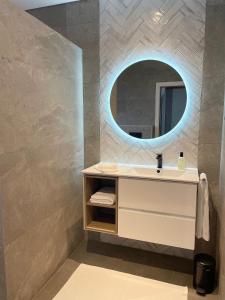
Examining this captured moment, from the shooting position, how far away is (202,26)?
2.07 metres

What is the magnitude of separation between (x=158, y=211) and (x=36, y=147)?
1.14 m

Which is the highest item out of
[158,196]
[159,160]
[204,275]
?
[159,160]

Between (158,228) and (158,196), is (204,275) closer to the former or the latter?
(158,228)

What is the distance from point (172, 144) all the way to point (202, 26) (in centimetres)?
110

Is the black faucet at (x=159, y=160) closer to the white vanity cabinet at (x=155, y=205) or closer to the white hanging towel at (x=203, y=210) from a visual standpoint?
the white vanity cabinet at (x=155, y=205)

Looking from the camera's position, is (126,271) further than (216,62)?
Yes

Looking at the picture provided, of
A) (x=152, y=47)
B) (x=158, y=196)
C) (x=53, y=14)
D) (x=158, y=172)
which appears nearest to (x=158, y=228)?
(x=158, y=196)

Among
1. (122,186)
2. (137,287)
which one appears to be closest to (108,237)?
(137,287)

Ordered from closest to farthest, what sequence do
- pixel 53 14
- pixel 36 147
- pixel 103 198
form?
1. pixel 36 147
2. pixel 103 198
3. pixel 53 14

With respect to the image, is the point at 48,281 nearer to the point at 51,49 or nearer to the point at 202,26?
the point at 51,49

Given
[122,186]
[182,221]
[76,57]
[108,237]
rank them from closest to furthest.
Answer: [182,221], [122,186], [76,57], [108,237]

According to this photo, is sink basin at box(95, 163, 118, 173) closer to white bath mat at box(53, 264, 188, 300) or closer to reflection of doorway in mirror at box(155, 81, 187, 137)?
reflection of doorway in mirror at box(155, 81, 187, 137)

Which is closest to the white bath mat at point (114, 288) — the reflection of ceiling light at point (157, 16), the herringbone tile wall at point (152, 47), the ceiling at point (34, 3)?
the herringbone tile wall at point (152, 47)

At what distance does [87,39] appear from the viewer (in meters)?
2.45
